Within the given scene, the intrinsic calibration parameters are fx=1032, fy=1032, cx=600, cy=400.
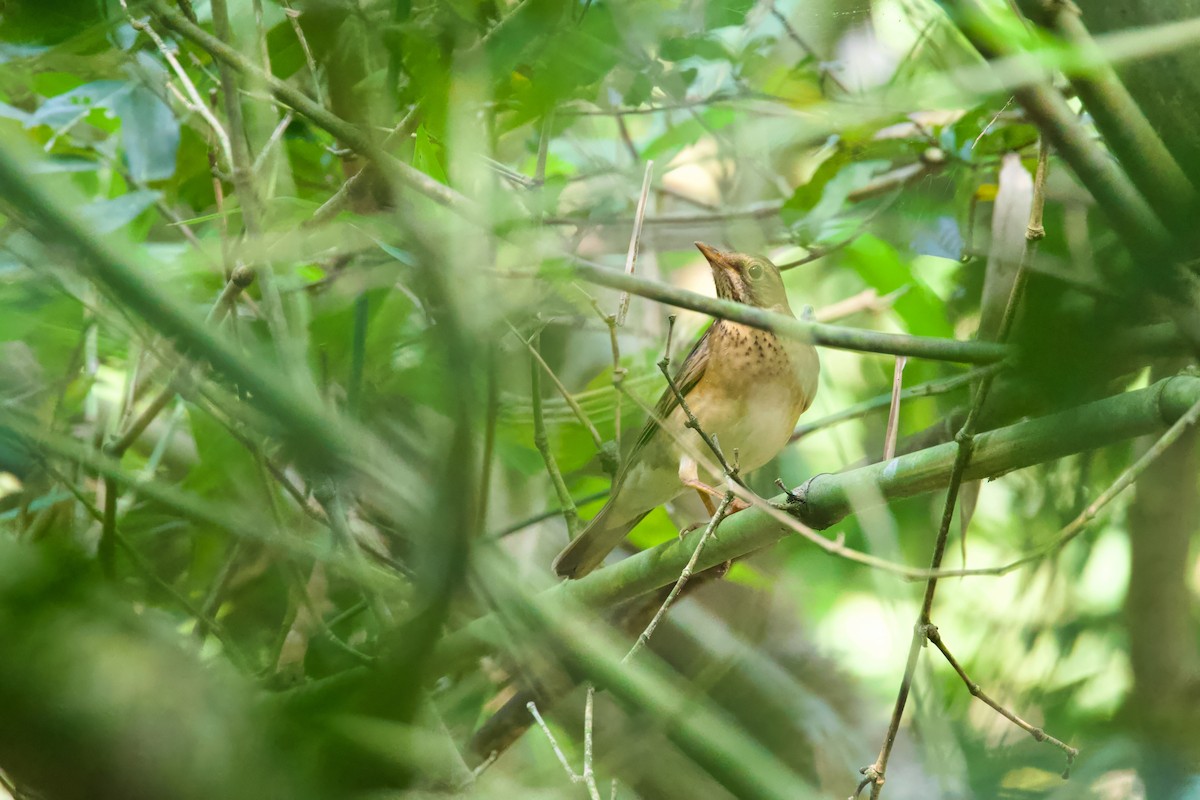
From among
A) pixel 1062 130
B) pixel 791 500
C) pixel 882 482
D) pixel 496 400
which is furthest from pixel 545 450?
pixel 496 400

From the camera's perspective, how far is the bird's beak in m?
2.46

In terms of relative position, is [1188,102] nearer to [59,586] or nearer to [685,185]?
[59,586]

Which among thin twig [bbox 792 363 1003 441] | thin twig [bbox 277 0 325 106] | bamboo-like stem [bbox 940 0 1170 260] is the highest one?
thin twig [bbox 792 363 1003 441]

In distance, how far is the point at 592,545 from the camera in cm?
226

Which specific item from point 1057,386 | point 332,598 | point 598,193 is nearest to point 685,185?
point 598,193

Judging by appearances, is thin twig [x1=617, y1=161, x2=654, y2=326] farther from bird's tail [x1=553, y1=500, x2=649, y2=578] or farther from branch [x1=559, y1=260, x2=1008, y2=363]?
bird's tail [x1=553, y1=500, x2=649, y2=578]

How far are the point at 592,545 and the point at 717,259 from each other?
0.76 meters

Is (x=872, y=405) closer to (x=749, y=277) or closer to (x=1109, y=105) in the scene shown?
(x=749, y=277)

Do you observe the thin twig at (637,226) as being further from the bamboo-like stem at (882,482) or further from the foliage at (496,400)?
the bamboo-like stem at (882,482)

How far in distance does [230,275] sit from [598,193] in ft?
1.83

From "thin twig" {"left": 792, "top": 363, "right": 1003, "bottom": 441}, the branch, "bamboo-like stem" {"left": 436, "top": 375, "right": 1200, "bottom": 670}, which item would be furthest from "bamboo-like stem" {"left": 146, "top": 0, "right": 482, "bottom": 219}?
"thin twig" {"left": 792, "top": 363, "right": 1003, "bottom": 441}

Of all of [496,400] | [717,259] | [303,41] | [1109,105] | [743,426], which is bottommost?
[496,400]

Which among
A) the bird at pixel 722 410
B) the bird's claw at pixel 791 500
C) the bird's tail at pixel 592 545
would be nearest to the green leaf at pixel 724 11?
the bird's claw at pixel 791 500

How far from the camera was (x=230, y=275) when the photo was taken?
4.25 ft
